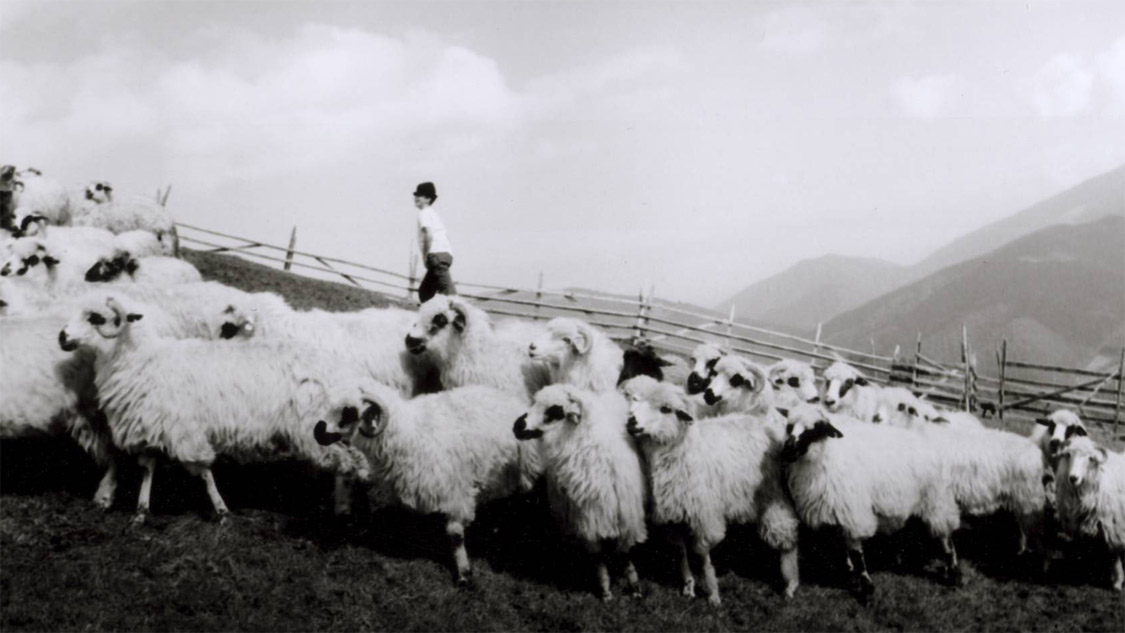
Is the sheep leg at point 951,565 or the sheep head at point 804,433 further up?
the sheep head at point 804,433

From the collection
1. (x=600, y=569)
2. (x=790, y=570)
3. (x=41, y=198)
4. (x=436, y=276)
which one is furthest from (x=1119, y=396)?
(x=41, y=198)

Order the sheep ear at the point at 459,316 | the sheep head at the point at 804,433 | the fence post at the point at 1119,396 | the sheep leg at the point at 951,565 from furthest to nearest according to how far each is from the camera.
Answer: the fence post at the point at 1119,396 → the sheep ear at the point at 459,316 → the sheep leg at the point at 951,565 → the sheep head at the point at 804,433

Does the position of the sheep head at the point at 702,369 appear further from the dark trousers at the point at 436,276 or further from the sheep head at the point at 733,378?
the dark trousers at the point at 436,276

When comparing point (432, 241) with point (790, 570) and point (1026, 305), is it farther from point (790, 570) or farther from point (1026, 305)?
point (1026, 305)

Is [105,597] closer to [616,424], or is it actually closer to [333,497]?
[333,497]

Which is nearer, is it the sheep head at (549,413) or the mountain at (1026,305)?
the sheep head at (549,413)

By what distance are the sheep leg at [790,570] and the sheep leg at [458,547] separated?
10.1 ft

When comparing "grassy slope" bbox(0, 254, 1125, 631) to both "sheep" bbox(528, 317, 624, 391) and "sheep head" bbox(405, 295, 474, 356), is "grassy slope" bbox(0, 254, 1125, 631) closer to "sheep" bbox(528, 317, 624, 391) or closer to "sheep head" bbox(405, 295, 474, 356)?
"sheep" bbox(528, 317, 624, 391)

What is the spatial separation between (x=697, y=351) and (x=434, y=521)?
395 cm

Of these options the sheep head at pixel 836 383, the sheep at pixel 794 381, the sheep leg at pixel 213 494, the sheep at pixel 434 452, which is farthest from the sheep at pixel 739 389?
the sheep leg at pixel 213 494

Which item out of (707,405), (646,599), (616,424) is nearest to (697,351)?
(707,405)

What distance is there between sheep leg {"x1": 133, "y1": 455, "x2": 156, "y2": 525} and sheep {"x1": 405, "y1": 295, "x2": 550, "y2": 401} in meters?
2.91

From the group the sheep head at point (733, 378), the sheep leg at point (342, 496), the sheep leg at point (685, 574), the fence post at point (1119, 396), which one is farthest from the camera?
the fence post at point (1119, 396)

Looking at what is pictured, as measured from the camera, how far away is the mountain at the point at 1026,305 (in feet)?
357
